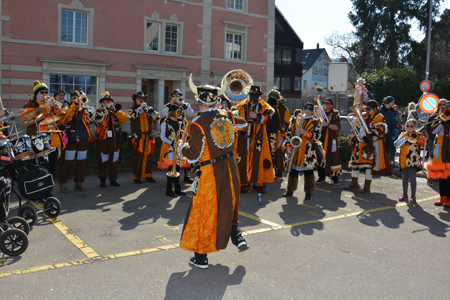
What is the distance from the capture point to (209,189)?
4.70 m

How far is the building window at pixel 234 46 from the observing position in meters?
23.0

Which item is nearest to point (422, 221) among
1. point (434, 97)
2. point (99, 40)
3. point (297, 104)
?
point (434, 97)

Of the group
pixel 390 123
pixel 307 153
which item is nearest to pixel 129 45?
pixel 390 123

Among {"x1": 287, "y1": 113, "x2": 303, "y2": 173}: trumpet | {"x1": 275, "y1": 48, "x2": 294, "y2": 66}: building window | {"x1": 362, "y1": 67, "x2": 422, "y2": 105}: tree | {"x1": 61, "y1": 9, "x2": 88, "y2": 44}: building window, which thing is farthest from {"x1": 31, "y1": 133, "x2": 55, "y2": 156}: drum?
{"x1": 275, "y1": 48, "x2": 294, "y2": 66}: building window

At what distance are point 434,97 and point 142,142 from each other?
6032mm

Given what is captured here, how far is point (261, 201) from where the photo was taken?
7.97 metres

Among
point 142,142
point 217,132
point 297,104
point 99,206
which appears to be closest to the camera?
point 217,132

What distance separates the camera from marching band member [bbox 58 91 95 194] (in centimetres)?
823

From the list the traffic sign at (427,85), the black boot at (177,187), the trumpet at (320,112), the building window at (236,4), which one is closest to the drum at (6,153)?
the black boot at (177,187)

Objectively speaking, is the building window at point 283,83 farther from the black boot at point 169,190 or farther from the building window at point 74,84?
the black boot at point 169,190

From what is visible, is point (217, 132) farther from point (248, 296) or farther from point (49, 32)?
point (49, 32)

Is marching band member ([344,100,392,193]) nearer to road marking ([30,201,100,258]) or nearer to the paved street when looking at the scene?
the paved street

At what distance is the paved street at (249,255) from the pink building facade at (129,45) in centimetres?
1162

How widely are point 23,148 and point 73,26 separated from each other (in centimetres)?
1416
